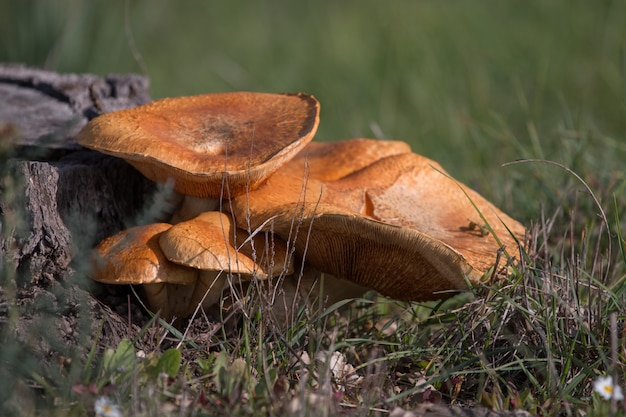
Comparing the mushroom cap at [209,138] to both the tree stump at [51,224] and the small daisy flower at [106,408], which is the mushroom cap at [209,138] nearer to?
the tree stump at [51,224]

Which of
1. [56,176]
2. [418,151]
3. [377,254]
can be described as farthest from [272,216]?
[418,151]

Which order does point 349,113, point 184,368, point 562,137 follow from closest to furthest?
point 184,368, point 562,137, point 349,113

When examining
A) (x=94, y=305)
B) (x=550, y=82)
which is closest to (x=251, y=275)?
(x=94, y=305)

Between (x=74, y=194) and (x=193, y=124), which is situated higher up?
(x=193, y=124)

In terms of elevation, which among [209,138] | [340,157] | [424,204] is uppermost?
[209,138]

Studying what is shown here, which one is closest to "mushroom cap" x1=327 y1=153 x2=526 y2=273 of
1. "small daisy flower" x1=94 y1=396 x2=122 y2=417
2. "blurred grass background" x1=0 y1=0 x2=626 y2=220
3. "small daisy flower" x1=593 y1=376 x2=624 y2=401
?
"small daisy flower" x1=593 y1=376 x2=624 y2=401

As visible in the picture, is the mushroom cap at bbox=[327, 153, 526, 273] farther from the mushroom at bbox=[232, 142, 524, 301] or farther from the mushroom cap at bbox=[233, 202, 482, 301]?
the mushroom cap at bbox=[233, 202, 482, 301]

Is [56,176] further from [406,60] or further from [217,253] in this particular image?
[406,60]

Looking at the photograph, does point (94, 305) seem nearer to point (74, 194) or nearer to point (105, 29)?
point (74, 194)
